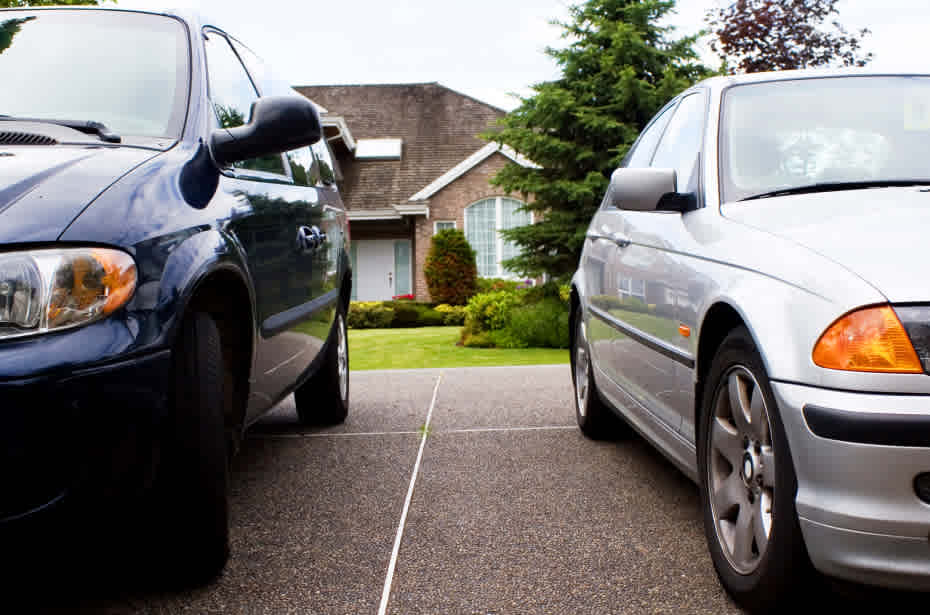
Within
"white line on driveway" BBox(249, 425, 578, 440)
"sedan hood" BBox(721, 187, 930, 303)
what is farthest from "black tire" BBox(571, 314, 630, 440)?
"sedan hood" BBox(721, 187, 930, 303)

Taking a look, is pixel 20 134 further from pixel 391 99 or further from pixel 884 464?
pixel 391 99

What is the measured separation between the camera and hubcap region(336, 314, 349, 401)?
552cm

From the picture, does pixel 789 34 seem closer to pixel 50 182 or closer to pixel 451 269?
pixel 451 269

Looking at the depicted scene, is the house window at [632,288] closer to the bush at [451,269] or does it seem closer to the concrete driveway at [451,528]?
the concrete driveway at [451,528]

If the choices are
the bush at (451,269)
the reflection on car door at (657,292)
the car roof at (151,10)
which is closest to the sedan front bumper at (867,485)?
the reflection on car door at (657,292)

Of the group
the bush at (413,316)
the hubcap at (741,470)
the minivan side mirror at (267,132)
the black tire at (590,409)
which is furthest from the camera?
the bush at (413,316)

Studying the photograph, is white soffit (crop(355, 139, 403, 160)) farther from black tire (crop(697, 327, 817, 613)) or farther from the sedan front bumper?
the sedan front bumper

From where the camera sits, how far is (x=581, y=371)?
538 cm

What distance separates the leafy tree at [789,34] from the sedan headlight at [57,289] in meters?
16.3

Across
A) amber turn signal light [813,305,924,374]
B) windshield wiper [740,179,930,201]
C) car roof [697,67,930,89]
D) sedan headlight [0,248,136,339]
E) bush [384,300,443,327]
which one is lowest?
bush [384,300,443,327]

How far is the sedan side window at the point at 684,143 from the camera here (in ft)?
11.6

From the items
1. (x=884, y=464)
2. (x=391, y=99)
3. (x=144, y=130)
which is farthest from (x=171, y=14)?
(x=391, y=99)

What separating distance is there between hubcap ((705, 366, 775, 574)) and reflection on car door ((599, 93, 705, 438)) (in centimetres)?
32

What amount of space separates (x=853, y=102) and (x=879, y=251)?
149 centimetres
